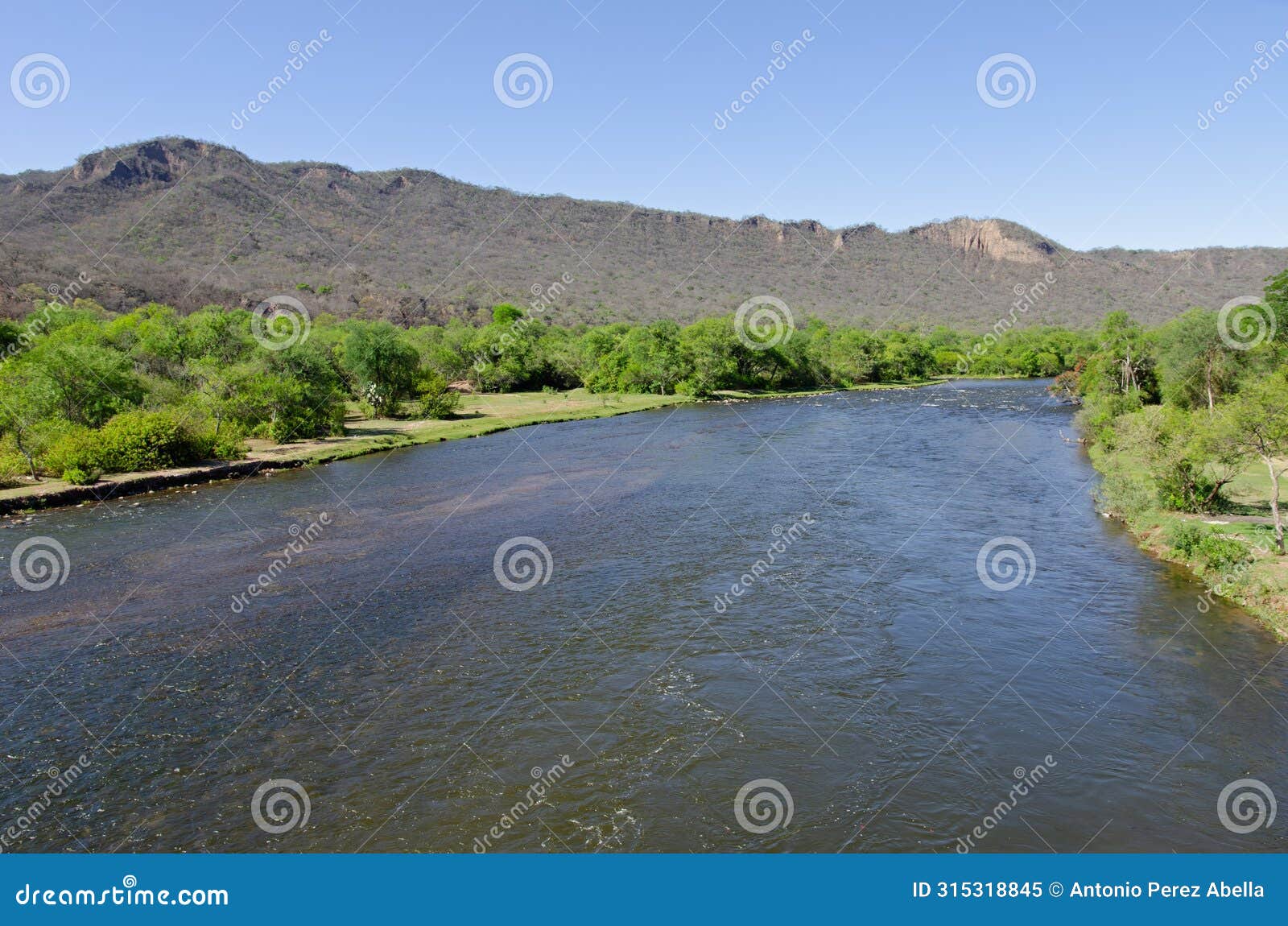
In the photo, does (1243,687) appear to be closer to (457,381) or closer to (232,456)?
(232,456)

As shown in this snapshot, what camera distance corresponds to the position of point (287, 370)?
50062mm

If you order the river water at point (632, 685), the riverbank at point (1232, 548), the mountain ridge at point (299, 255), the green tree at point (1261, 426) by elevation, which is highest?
the mountain ridge at point (299, 255)

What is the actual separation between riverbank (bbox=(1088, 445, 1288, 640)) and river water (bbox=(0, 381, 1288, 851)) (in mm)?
595

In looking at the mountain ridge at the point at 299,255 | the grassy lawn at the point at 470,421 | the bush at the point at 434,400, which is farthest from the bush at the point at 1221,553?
the mountain ridge at the point at 299,255

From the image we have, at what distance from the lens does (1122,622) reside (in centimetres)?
1791

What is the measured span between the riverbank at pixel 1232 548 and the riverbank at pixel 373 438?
39.1 metres

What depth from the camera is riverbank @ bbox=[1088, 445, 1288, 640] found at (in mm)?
17750

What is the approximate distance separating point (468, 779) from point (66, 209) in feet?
545

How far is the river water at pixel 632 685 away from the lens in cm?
1107

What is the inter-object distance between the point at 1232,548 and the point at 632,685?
16557 millimetres

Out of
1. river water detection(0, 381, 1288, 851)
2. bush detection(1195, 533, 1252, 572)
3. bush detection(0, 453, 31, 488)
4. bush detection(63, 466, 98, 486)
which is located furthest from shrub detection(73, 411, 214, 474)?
bush detection(1195, 533, 1252, 572)

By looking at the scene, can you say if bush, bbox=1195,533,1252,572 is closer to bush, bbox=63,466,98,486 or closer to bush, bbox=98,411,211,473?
bush, bbox=63,466,98,486

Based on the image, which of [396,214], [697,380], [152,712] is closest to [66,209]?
[396,214]

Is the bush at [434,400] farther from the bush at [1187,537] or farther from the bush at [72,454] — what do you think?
the bush at [1187,537]
